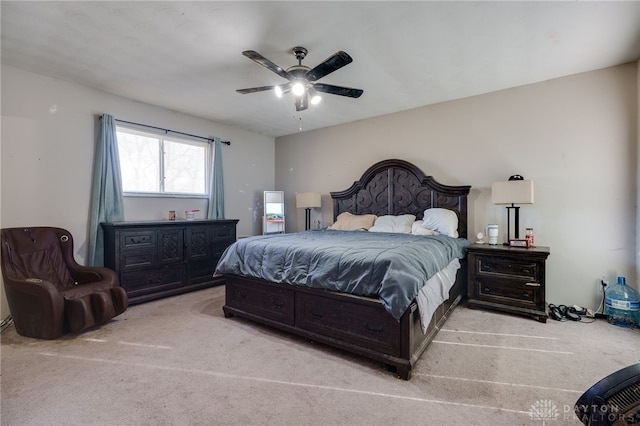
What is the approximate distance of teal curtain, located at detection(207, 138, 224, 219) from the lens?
16.0 ft

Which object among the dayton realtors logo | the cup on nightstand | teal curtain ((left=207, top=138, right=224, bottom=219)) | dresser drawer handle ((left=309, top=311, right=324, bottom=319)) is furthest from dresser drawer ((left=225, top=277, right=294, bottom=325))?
the cup on nightstand

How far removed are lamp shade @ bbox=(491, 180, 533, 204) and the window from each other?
4.35 metres

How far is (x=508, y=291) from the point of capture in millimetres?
3189

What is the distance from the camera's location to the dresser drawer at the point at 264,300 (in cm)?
268

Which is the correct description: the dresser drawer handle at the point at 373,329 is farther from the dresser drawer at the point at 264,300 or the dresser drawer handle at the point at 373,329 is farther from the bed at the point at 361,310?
the dresser drawer at the point at 264,300

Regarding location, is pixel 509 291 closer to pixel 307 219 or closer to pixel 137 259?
pixel 307 219

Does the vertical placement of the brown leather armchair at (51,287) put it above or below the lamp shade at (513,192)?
below

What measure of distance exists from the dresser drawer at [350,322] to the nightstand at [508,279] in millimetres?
1829

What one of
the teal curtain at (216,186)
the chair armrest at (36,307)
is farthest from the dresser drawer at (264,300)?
the teal curtain at (216,186)

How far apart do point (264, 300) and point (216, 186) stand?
273cm

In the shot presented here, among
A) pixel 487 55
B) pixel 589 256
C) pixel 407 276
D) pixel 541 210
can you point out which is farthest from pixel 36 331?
pixel 589 256

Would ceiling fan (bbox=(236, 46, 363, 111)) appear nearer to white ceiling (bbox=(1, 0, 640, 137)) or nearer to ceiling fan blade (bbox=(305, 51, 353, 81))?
ceiling fan blade (bbox=(305, 51, 353, 81))

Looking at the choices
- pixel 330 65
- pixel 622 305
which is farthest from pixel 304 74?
pixel 622 305

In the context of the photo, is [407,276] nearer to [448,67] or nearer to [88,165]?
[448,67]
